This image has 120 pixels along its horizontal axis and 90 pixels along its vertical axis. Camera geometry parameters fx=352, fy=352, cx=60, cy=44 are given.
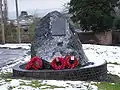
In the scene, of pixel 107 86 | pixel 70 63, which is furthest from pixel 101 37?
pixel 107 86

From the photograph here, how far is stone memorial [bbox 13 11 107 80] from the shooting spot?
308 inches

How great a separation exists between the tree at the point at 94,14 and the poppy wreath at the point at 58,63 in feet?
44.2

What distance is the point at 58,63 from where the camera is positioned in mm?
8258

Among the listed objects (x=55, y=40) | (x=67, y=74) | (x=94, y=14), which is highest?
(x=94, y=14)

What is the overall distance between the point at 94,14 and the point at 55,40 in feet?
42.0

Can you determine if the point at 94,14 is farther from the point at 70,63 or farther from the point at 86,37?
the point at 70,63

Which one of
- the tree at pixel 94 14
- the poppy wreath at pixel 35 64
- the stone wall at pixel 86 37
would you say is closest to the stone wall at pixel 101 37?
the stone wall at pixel 86 37

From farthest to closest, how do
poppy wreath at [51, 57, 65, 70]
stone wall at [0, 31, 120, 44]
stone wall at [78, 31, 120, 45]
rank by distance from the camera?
stone wall at [78, 31, 120, 45] → stone wall at [0, 31, 120, 44] → poppy wreath at [51, 57, 65, 70]

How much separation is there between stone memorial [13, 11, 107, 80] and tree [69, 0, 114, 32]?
12465 millimetres

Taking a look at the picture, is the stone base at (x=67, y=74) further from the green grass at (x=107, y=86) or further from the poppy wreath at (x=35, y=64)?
the green grass at (x=107, y=86)

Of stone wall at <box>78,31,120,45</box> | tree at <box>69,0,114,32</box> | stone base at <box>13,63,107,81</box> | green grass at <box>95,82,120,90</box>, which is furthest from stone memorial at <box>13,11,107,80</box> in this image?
stone wall at <box>78,31,120,45</box>

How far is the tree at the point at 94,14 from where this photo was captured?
21672 millimetres

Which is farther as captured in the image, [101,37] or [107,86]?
[101,37]

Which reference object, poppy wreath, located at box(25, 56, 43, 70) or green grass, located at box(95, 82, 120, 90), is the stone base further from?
green grass, located at box(95, 82, 120, 90)
